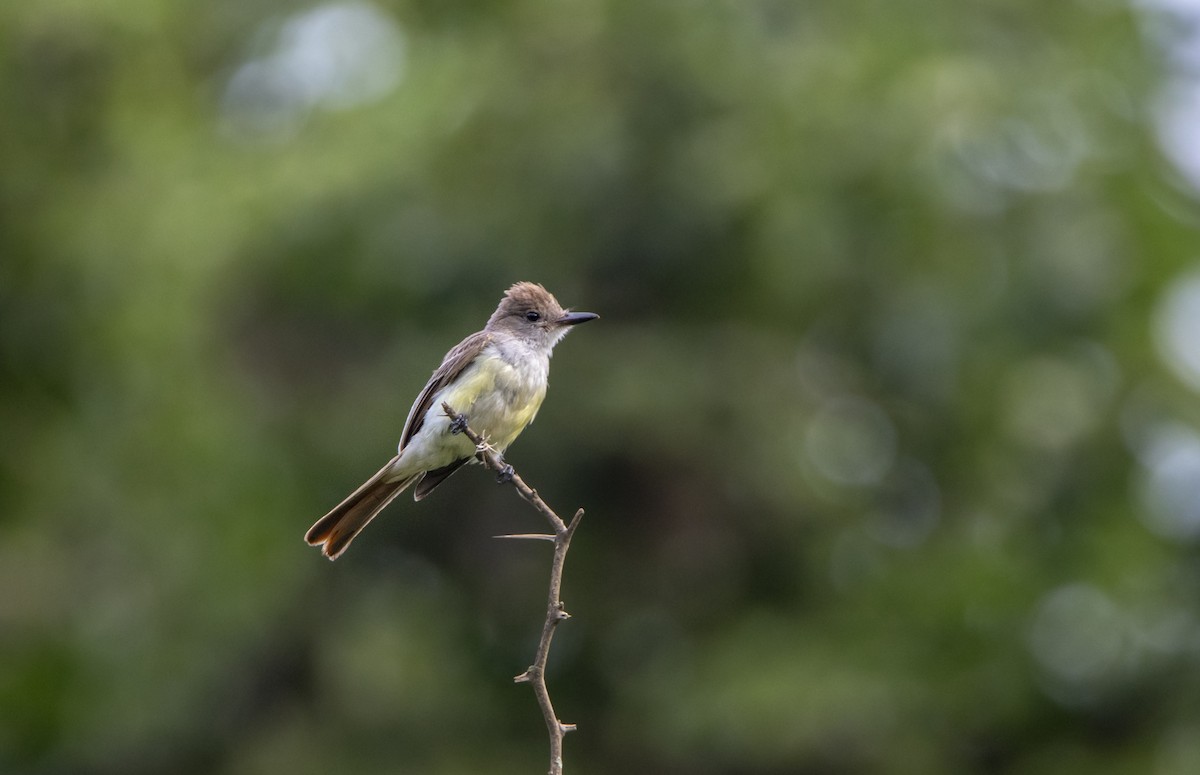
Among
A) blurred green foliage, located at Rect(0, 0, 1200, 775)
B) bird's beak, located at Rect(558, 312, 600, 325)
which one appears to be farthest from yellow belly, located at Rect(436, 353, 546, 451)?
blurred green foliage, located at Rect(0, 0, 1200, 775)

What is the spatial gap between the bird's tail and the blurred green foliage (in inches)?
182

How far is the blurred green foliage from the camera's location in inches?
392

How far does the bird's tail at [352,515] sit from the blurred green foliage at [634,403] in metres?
4.63

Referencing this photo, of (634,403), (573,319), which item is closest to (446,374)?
(573,319)

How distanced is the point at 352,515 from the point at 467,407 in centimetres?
51

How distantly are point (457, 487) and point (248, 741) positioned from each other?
2.50 m

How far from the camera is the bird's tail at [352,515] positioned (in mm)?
4715

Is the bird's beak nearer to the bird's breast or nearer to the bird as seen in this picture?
the bird

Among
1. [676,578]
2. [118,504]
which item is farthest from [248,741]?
[676,578]

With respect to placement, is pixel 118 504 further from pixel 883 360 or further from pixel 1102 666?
pixel 1102 666

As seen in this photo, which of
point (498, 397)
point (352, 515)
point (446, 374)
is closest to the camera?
point (352, 515)

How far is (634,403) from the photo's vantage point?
9.66 meters

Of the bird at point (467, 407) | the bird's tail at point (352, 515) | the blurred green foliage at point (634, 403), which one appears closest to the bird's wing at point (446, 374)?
the bird at point (467, 407)

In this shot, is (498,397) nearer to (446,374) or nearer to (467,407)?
(467,407)
